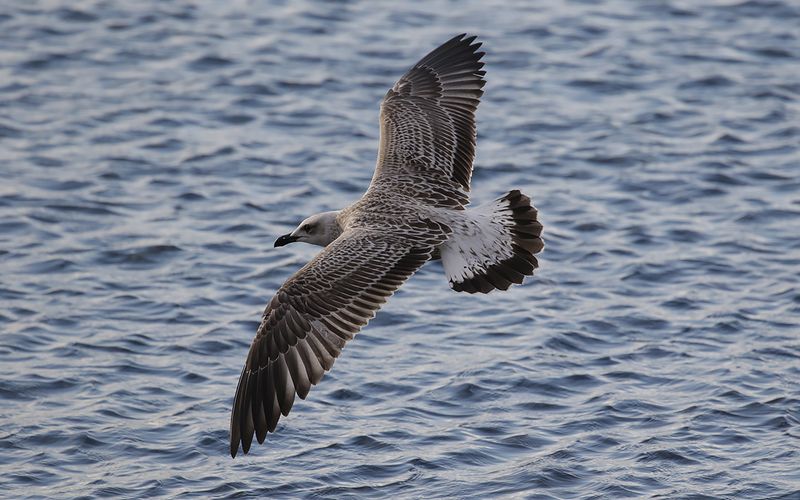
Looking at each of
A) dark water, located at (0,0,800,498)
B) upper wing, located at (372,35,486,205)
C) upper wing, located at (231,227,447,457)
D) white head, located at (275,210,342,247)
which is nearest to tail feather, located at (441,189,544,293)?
upper wing, located at (231,227,447,457)

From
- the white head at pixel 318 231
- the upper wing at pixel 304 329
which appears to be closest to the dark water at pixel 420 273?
the upper wing at pixel 304 329

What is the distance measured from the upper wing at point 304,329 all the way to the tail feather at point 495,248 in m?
0.44

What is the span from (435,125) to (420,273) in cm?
186

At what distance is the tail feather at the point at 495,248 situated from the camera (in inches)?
366

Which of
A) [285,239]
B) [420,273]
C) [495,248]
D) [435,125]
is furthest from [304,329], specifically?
[420,273]

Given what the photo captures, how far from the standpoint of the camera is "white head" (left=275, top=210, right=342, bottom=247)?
396 inches

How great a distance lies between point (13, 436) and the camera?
988 cm

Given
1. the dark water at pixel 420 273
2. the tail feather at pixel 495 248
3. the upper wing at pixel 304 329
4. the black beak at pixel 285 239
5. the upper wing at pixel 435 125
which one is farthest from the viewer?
the upper wing at pixel 435 125

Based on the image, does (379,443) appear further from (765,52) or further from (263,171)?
(765,52)

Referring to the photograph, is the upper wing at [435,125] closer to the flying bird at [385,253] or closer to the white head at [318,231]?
the flying bird at [385,253]

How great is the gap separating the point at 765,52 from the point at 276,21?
5990 mm

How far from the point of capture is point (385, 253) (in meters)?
9.24

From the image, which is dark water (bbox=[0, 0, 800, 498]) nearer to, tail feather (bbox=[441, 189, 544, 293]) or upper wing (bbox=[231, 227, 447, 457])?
upper wing (bbox=[231, 227, 447, 457])

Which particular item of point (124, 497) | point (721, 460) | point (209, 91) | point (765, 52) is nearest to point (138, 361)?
point (124, 497)
